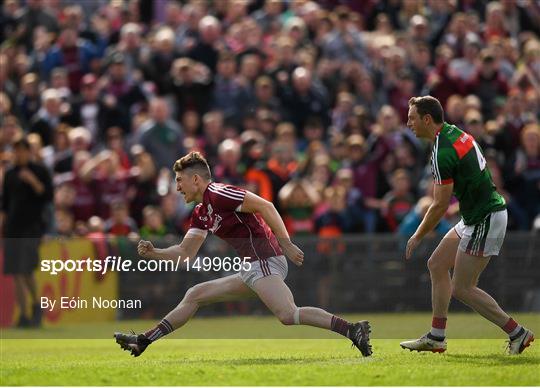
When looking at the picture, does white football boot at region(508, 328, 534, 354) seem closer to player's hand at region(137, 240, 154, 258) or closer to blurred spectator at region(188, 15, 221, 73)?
player's hand at region(137, 240, 154, 258)

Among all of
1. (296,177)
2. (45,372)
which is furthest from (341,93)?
(45,372)

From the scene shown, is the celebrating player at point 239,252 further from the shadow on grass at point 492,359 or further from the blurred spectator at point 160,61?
the blurred spectator at point 160,61

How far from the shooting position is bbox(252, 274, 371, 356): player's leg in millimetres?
12164

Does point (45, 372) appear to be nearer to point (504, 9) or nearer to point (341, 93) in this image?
point (341, 93)

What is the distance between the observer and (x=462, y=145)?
1229 cm

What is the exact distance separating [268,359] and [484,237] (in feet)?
7.11

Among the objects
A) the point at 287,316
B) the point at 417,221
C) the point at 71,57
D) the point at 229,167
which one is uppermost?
the point at 287,316

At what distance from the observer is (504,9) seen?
24125 mm

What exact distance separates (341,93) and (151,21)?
4773 mm

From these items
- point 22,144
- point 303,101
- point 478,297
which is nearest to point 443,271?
point 478,297

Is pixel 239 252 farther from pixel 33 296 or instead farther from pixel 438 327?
pixel 33 296

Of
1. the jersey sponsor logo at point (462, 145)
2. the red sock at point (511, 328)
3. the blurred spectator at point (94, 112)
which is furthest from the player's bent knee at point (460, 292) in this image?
the blurred spectator at point (94, 112)

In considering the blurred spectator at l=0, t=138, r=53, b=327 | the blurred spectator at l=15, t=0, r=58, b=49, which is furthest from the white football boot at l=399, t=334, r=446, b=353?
the blurred spectator at l=15, t=0, r=58, b=49

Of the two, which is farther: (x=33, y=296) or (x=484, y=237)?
(x=33, y=296)
